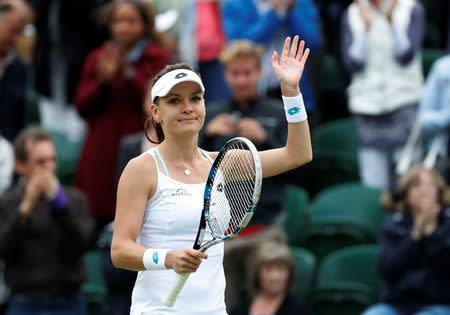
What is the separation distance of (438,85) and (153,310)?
4526 mm

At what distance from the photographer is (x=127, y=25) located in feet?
31.1

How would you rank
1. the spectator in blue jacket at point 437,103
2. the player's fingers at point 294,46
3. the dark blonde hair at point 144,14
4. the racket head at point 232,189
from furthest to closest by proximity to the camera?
1. the dark blonde hair at point 144,14
2. the spectator in blue jacket at point 437,103
3. the player's fingers at point 294,46
4. the racket head at point 232,189

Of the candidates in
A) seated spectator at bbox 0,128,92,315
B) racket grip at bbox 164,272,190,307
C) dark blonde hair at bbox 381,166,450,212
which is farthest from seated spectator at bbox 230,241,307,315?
racket grip at bbox 164,272,190,307

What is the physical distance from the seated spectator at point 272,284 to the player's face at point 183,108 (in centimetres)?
318

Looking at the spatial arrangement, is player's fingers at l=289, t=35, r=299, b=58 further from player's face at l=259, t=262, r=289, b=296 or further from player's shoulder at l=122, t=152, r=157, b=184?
player's face at l=259, t=262, r=289, b=296

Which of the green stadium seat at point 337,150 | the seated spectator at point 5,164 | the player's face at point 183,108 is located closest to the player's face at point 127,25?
the seated spectator at point 5,164

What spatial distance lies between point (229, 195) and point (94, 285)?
167 inches

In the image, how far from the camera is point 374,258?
8578 mm

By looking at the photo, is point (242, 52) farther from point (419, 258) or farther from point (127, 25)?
point (419, 258)

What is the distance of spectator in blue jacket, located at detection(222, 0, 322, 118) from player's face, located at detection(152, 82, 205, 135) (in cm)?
453

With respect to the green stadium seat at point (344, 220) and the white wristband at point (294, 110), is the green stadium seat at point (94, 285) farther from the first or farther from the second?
the white wristband at point (294, 110)

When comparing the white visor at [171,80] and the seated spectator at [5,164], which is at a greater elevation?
the white visor at [171,80]

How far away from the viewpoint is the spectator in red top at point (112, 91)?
9.48 metres

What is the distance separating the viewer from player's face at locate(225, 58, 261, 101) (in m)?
8.57
